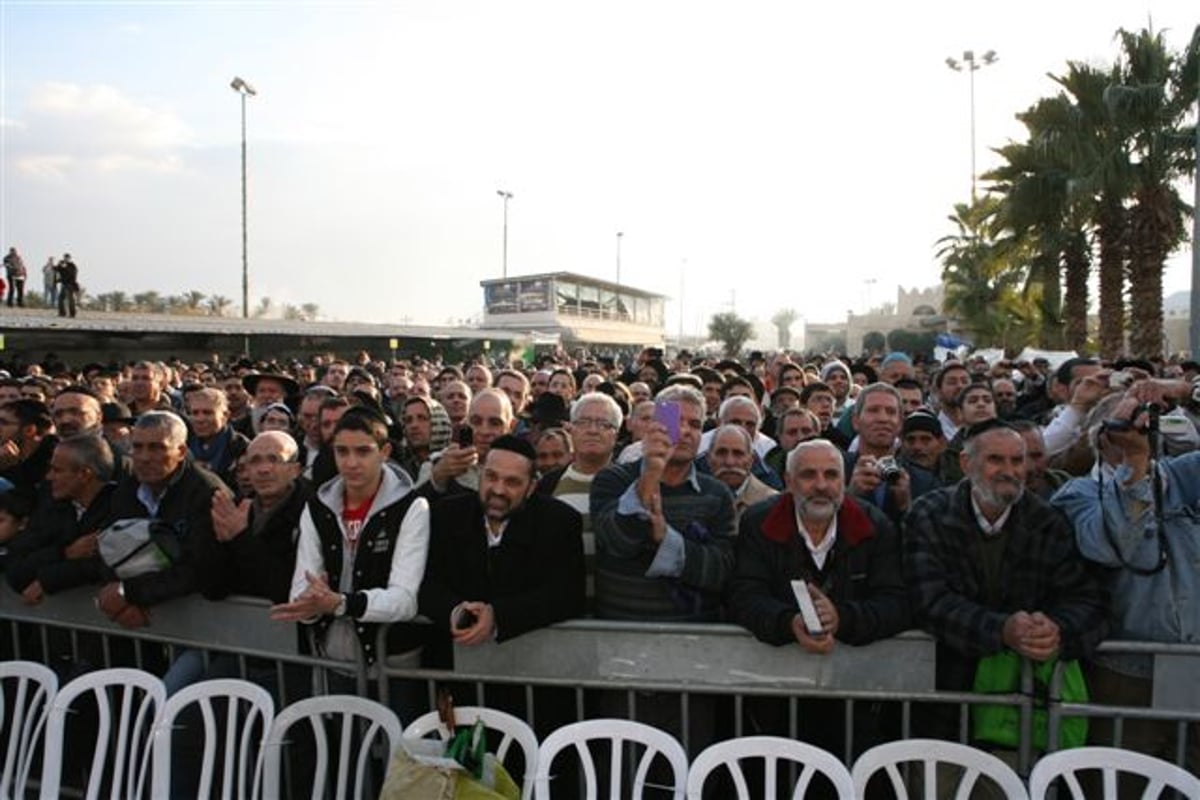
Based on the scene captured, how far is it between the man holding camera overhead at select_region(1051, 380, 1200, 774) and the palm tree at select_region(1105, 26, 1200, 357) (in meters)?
14.4

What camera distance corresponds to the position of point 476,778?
106 inches

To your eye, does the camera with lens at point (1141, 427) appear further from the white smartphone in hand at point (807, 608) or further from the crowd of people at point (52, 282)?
the crowd of people at point (52, 282)

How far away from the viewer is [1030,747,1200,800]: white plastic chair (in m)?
2.59

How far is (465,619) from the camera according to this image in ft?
10.6

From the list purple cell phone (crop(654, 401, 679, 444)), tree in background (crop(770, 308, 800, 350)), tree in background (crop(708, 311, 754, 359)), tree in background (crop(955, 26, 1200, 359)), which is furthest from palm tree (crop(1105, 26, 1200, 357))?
tree in background (crop(770, 308, 800, 350))

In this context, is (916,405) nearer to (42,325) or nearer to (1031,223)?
(1031,223)

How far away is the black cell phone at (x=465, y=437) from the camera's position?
475cm

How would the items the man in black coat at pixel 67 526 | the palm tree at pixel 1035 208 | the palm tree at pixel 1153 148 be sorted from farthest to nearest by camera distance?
the palm tree at pixel 1035 208
the palm tree at pixel 1153 148
the man in black coat at pixel 67 526

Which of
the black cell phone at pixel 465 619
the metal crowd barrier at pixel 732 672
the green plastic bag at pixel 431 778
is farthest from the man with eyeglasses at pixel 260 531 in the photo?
the green plastic bag at pixel 431 778

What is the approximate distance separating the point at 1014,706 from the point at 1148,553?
79 centimetres

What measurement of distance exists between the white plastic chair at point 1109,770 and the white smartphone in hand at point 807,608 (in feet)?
2.66

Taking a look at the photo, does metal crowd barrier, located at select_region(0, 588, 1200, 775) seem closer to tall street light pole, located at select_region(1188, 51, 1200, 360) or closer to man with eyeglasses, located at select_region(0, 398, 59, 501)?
man with eyeglasses, located at select_region(0, 398, 59, 501)

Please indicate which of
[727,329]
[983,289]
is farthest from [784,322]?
[983,289]

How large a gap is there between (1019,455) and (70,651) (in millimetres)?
4743
